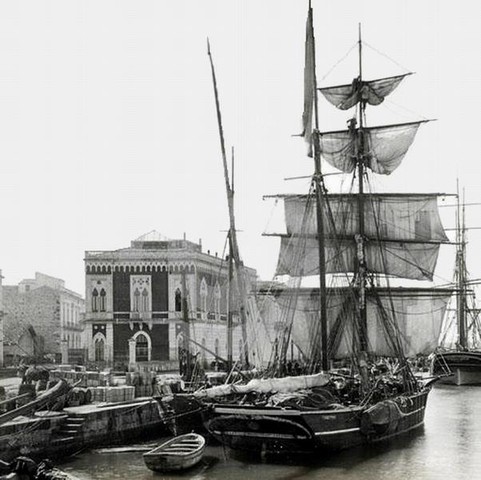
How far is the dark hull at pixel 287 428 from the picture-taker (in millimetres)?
26234

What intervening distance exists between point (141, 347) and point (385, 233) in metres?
19.9

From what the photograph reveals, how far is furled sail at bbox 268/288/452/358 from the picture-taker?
45.5m

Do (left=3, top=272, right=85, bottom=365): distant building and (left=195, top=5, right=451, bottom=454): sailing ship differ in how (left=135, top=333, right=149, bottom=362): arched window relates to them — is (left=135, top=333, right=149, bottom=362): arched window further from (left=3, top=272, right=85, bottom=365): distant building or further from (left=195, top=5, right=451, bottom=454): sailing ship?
(left=3, top=272, right=85, bottom=365): distant building

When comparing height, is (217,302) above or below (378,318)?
above

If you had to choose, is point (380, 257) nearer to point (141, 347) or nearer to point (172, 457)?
point (141, 347)

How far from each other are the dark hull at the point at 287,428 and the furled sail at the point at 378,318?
15248mm

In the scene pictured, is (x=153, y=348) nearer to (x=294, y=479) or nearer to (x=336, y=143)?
(x=336, y=143)

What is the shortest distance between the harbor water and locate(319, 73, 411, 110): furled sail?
22.1 meters

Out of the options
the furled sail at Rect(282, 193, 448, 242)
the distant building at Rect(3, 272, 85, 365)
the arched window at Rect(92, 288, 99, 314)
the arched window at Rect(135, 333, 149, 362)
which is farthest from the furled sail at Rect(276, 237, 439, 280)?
the distant building at Rect(3, 272, 85, 365)

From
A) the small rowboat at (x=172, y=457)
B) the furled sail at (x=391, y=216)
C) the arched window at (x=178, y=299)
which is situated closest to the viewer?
the small rowboat at (x=172, y=457)

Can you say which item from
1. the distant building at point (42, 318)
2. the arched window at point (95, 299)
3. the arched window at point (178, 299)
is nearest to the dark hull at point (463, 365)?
the arched window at point (178, 299)

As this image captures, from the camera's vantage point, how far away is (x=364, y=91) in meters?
47.0

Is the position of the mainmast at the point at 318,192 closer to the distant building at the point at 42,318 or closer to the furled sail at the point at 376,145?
the furled sail at the point at 376,145

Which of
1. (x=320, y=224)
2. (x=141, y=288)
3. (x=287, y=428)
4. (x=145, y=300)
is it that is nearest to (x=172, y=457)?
(x=287, y=428)
